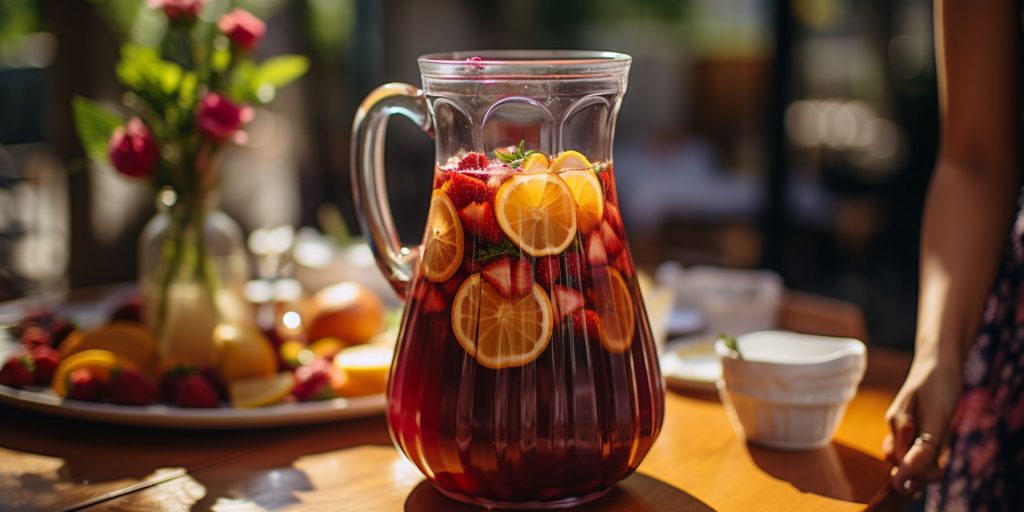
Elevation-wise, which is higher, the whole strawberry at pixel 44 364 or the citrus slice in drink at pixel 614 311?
the citrus slice in drink at pixel 614 311

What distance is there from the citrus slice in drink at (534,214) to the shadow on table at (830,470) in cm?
37

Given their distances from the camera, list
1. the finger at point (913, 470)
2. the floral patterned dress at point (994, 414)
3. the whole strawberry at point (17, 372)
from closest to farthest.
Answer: the finger at point (913, 470) → the floral patterned dress at point (994, 414) → the whole strawberry at point (17, 372)

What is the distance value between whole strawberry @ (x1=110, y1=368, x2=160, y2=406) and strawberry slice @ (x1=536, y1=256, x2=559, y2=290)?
562mm

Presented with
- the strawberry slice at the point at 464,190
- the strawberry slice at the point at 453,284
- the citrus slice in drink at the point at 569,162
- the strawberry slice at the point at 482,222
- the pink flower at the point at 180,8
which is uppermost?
the pink flower at the point at 180,8

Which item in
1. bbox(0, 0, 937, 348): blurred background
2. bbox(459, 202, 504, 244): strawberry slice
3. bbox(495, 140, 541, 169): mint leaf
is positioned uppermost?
bbox(495, 140, 541, 169): mint leaf

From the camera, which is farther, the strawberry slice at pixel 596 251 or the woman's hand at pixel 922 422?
the woman's hand at pixel 922 422

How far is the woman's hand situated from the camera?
38.3 inches

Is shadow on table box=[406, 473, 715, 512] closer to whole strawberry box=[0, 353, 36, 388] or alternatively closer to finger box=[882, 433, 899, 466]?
finger box=[882, 433, 899, 466]

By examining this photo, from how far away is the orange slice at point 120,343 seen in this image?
1280 millimetres

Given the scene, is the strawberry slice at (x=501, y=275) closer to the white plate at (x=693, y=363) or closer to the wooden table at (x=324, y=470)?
the wooden table at (x=324, y=470)

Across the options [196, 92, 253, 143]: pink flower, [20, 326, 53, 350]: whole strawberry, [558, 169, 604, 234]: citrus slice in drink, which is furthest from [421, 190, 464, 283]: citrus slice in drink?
[20, 326, 53, 350]: whole strawberry

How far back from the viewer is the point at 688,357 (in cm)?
141

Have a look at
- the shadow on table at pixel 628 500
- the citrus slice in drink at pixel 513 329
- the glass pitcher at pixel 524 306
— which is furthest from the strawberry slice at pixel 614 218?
the shadow on table at pixel 628 500

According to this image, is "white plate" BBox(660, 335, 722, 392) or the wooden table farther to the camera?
"white plate" BBox(660, 335, 722, 392)
